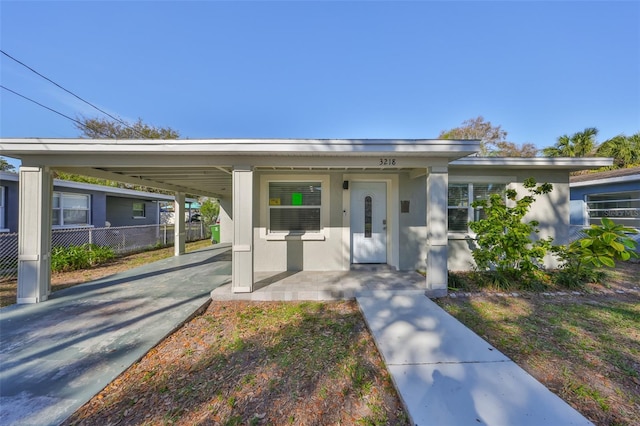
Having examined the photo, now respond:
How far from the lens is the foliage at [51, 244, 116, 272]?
6462 millimetres

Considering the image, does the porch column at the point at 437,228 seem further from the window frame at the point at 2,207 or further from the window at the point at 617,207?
the window frame at the point at 2,207

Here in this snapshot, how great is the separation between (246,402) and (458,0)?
10138mm

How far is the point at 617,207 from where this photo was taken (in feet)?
30.5

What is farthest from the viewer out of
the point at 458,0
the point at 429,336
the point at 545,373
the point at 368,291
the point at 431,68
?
the point at 431,68

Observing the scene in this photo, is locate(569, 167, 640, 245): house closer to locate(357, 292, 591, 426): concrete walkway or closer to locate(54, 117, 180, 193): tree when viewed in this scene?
locate(357, 292, 591, 426): concrete walkway

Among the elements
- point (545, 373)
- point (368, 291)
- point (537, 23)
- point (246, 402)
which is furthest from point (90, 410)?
point (537, 23)

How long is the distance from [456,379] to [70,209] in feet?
44.5

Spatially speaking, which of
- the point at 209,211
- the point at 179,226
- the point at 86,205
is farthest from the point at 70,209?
the point at 209,211

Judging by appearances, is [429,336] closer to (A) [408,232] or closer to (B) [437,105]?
(A) [408,232]

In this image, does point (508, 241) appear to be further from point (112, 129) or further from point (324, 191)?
point (112, 129)

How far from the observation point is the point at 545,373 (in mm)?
2490

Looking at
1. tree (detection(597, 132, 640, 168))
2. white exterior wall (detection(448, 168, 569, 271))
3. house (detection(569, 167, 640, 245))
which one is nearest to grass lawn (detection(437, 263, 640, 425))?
white exterior wall (detection(448, 168, 569, 271))

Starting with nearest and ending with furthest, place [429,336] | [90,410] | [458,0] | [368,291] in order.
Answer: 1. [90,410]
2. [429,336]
3. [368,291]
4. [458,0]

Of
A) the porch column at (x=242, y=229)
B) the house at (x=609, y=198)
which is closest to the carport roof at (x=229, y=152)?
the porch column at (x=242, y=229)
